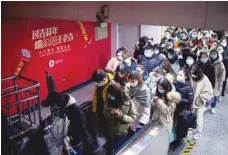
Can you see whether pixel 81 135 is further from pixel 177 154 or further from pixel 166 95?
pixel 177 154

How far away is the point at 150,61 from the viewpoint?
6.32 m

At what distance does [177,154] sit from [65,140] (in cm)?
225

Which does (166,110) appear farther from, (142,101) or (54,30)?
(54,30)

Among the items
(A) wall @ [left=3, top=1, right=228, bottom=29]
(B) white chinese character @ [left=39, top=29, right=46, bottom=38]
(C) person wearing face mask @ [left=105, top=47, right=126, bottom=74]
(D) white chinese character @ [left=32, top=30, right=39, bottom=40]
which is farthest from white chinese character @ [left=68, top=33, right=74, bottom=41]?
(A) wall @ [left=3, top=1, right=228, bottom=29]

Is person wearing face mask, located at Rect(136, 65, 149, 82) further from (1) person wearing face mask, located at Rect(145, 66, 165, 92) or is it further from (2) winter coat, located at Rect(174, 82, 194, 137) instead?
(2) winter coat, located at Rect(174, 82, 194, 137)

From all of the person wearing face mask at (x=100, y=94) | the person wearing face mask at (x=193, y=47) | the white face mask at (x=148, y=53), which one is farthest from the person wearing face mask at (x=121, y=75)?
the person wearing face mask at (x=193, y=47)

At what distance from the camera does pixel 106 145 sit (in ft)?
14.4

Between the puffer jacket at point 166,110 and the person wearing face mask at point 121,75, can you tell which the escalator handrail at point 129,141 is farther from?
the person wearing face mask at point 121,75

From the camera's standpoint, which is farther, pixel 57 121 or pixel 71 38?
pixel 71 38

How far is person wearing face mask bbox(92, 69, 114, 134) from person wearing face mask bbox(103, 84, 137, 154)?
10.4 inches

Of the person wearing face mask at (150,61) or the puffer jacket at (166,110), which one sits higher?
the person wearing face mask at (150,61)

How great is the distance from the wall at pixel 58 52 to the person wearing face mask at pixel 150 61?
2.31 m

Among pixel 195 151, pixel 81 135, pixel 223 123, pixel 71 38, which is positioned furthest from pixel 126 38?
pixel 81 135

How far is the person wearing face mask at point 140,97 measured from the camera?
4.16 metres
